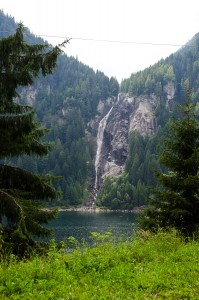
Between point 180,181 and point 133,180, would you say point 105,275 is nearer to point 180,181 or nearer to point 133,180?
point 180,181

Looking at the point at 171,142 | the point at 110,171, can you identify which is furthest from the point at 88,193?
the point at 171,142

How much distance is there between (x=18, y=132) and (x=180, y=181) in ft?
28.0

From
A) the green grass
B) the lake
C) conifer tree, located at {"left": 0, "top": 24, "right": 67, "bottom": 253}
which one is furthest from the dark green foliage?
the green grass

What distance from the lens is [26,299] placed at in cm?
521

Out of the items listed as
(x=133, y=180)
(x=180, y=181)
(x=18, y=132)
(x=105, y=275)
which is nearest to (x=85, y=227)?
(x=180, y=181)

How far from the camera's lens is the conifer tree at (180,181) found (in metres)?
14.9

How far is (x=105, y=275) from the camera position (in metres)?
6.69

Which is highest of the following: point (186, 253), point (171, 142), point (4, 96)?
point (4, 96)

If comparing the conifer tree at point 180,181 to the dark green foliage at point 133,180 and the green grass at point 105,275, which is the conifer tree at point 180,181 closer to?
the green grass at point 105,275

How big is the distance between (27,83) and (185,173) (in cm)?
917

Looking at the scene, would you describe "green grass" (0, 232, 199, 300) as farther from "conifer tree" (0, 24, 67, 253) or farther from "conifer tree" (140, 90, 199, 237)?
"conifer tree" (140, 90, 199, 237)

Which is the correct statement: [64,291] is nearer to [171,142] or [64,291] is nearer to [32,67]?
[32,67]

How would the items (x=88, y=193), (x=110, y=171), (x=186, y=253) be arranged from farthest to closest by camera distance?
(x=110, y=171)
(x=88, y=193)
(x=186, y=253)

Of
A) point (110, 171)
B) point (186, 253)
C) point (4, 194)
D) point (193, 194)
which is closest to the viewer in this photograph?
point (186, 253)
